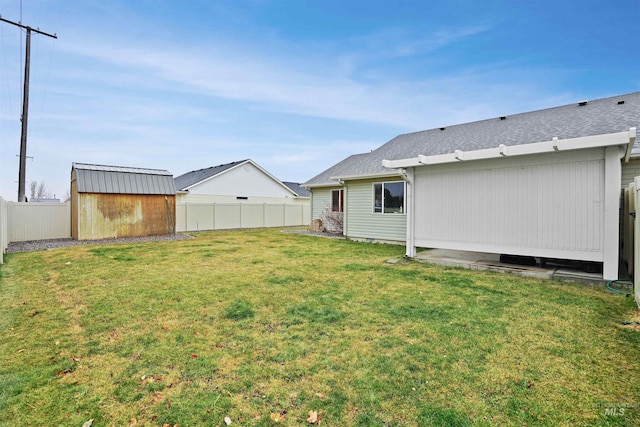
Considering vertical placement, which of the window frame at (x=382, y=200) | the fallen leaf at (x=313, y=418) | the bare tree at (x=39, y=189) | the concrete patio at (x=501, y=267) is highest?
the bare tree at (x=39, y=189)

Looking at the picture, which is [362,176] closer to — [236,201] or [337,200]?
[337,200]

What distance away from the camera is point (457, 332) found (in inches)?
138

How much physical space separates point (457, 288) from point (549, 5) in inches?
445

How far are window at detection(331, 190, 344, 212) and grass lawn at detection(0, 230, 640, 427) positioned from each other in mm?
8993

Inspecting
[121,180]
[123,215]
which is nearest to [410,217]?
[123,215]

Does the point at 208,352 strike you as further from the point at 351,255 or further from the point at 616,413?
the point at 351,255

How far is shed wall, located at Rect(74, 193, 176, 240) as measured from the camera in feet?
42.2

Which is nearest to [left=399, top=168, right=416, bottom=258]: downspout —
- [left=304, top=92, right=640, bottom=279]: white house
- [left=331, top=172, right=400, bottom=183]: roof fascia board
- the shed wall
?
[left=304, top=92, right=640, bottom=279]: white house

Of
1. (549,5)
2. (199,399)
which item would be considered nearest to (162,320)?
(199,399)

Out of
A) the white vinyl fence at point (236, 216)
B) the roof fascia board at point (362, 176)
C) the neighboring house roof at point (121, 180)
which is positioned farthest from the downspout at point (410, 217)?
the white vinyl fence at point (236, 216)

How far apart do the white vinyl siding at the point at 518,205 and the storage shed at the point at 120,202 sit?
40.7 ft

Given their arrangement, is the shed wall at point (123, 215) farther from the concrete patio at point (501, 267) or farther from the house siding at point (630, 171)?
the house siding at point (630, 171)

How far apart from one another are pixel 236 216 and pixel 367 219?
10827 mm

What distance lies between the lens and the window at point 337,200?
14.7 m
